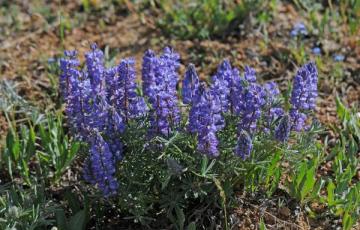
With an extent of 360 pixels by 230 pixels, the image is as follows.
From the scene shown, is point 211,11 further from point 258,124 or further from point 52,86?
point 258,124

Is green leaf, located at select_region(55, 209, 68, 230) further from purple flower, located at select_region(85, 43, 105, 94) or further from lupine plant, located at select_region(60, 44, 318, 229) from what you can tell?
purple flower, located at select_region(85, 43, 105, 94)

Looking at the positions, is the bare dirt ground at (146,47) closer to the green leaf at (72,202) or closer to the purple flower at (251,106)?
the green leaf at (72,202)

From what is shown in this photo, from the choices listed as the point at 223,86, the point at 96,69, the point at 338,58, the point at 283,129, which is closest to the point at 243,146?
the point at 283,129

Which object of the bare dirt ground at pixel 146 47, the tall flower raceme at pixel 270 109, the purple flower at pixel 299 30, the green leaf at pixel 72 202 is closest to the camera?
the tall flower raceme at pixel 270 109

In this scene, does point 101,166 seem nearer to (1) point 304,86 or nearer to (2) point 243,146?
(2) point 243,146

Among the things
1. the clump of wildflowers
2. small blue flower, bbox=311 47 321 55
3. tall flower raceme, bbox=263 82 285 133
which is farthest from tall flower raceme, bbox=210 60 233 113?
small blue flower, bbox=311 47 321 55

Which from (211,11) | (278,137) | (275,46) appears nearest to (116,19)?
(211,11)

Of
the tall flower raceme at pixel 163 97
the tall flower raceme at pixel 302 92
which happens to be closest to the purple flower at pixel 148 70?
the tall flower raceme at pixel 163 97
